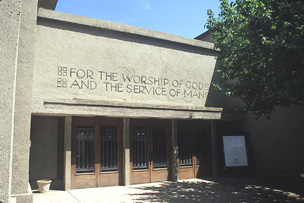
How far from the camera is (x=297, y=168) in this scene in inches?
407

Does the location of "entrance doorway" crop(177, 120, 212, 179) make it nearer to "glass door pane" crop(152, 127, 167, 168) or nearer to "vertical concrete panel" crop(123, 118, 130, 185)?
"glass door pane" crop(152, 127, 167, 168)

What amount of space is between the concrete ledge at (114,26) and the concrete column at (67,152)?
10.9 feet

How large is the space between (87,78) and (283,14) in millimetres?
6266

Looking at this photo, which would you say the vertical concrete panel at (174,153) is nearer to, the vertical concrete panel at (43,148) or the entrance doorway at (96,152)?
the entrance doorway at (96,152)

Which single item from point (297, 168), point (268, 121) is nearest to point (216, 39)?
point (268, 121)

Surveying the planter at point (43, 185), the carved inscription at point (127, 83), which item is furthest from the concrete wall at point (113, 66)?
the planter at point (43, 185)

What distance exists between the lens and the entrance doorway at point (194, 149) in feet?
36.1

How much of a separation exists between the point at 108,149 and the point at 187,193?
3.15 m

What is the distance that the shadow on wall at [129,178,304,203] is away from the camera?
7.61 meters

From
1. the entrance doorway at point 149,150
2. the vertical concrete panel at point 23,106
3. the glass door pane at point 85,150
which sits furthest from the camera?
the entrance doorway at point 149,150

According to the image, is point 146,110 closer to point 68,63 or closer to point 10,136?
point 68,63

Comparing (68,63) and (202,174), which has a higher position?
(68,63)

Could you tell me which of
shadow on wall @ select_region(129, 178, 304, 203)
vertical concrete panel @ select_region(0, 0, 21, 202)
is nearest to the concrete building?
shadow on wall @ select_region(129, 178, 304, 203)

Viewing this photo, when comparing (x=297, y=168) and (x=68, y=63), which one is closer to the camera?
(x=68, y=63)
